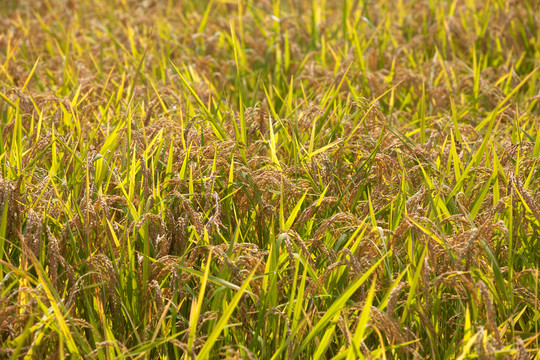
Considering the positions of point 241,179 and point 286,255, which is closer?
point 286,255

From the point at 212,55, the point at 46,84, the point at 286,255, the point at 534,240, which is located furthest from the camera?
the point at 212,55

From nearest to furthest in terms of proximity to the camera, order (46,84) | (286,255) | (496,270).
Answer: (496,270)
(286,255)
(46,84)

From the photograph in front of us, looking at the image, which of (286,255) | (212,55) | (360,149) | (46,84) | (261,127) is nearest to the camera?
(286,255)

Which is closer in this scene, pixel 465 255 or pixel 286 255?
pixel 465 255

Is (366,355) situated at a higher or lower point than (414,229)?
lower

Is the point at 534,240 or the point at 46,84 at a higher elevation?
the point at 46,84

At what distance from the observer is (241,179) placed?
2006mm

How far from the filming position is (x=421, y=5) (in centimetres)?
436

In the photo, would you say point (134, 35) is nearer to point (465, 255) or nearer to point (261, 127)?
point (261, 127)

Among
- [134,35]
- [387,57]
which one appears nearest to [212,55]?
[134,35]

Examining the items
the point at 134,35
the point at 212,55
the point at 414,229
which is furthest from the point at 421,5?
the point at 414,229

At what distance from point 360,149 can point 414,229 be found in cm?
71

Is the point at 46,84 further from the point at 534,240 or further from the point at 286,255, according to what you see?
the point at 534,240

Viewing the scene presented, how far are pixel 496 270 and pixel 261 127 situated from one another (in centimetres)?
114
